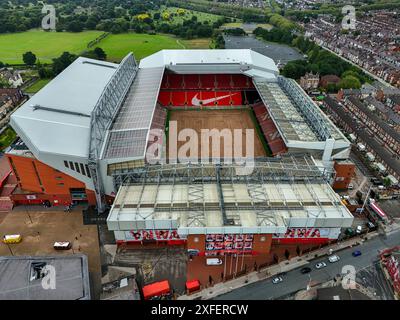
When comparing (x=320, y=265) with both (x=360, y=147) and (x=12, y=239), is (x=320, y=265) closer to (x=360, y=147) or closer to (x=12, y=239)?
(x=360, y=147)

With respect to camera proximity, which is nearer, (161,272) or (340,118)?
(161,272)

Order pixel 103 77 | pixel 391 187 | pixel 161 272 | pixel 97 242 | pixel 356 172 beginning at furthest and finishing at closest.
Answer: pixel 103 77 < pixel 356 172 < pixel 391 187 < pixel 97 242 < pixel 161 272

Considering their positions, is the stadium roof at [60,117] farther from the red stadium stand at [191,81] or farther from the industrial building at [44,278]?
the red stadium stand at [191,81]

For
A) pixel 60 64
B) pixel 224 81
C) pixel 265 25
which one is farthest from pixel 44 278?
→ pixel 265 25

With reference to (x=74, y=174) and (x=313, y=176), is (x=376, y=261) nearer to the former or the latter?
(x=313, y=176)

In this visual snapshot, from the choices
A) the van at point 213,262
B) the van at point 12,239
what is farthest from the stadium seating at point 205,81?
the van at point 213,262
